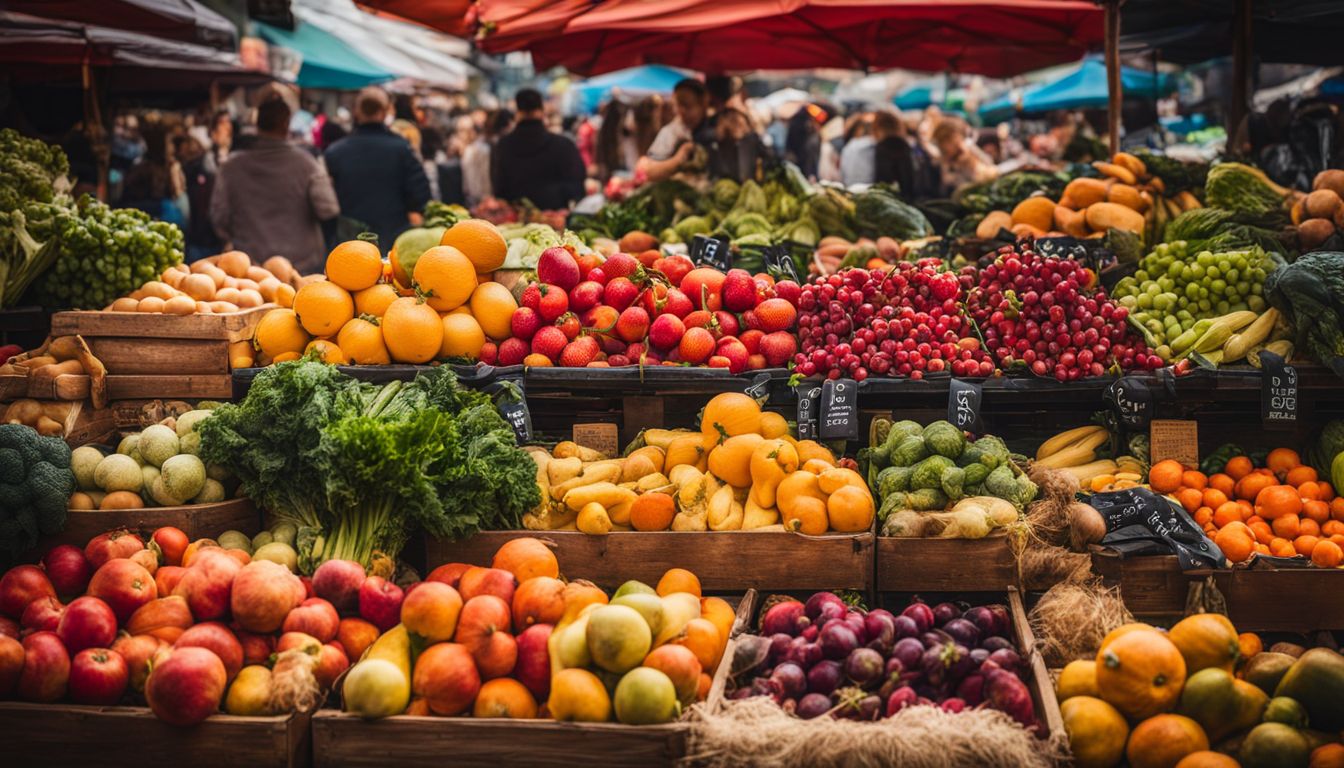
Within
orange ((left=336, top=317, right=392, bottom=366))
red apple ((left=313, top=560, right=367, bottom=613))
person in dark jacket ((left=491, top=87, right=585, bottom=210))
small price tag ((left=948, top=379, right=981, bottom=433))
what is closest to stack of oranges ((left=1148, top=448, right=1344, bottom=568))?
small price tag ((left=948, top=379, right=981, bottom=433))

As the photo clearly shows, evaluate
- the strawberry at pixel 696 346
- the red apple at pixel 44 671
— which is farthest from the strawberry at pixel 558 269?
the red apple at pixel 44 671

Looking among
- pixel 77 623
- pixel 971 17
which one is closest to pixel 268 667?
pixel 77 623

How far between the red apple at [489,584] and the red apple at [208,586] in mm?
667

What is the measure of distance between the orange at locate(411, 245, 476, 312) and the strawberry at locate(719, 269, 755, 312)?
1033mm


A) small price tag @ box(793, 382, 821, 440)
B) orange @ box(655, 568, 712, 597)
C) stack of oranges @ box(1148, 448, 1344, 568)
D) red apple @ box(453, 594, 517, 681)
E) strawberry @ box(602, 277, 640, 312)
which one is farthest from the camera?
strawberry @ box(602, 277, 640, 312)

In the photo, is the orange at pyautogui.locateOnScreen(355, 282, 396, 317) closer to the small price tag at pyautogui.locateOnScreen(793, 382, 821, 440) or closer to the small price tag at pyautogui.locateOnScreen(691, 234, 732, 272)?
the small price tag at pyautogui.locateOnScreen(691, 234, 732, 272)

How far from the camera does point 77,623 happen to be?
295 cm

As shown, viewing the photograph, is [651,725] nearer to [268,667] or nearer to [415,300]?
[268,667]

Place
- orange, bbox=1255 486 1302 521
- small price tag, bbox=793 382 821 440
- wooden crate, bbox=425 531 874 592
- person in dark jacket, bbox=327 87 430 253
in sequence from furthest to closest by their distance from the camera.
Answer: person in dark jacket, bbox=327 87 430 253 < small price tag, bbox=793 382 821 440 < orange, bbox=1255 486 1302 521 < wooden crate, bbox=425 531 874 592

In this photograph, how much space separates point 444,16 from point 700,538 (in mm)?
5526

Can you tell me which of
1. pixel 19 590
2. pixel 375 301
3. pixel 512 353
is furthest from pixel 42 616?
pixel 512 353

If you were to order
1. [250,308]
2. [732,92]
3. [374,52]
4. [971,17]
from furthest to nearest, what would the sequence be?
[374,52] → [732,92] → [971,17] → [250,308]

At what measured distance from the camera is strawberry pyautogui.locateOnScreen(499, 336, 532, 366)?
4.20 meters

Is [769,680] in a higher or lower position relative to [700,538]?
lower
